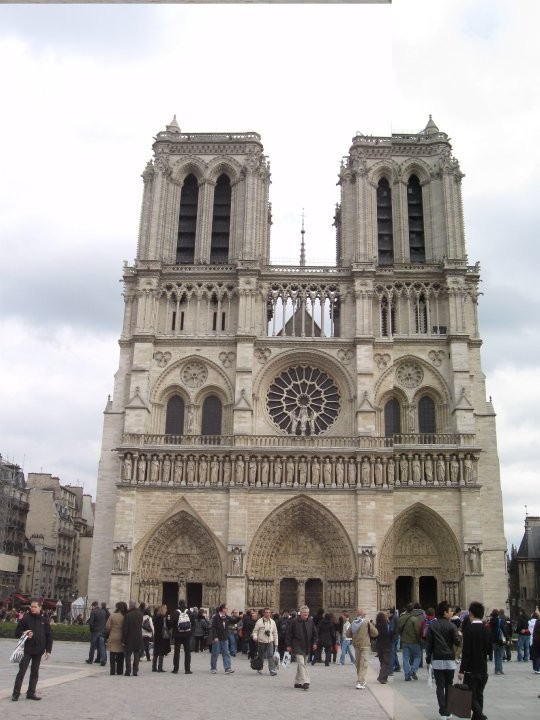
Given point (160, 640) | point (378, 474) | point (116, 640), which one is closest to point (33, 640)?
point (116, 640)

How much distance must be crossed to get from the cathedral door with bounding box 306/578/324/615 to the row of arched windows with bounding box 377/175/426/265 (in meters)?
15.1

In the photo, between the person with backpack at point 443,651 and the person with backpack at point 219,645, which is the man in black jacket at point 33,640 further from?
the person with backpack at point 219,645

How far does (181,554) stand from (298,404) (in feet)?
26.8

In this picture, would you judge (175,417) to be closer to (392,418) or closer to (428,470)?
(392,418)

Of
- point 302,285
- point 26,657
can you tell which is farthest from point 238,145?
point 26,657

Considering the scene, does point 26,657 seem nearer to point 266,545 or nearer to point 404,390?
point 266,545

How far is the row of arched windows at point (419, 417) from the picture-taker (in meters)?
34.6

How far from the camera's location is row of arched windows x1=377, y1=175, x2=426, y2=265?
3806 cm

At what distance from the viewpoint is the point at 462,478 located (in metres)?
32.3

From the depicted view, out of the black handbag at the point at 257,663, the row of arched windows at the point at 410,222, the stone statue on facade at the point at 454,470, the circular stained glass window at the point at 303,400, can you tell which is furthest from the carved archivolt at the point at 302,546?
the black handbag at the point at 257,663

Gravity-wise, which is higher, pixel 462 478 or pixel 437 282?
pixel 437 282

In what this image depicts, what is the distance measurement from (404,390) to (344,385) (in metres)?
2.66

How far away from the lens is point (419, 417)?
3475cm

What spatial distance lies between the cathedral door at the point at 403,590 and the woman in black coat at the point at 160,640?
18.8 m
